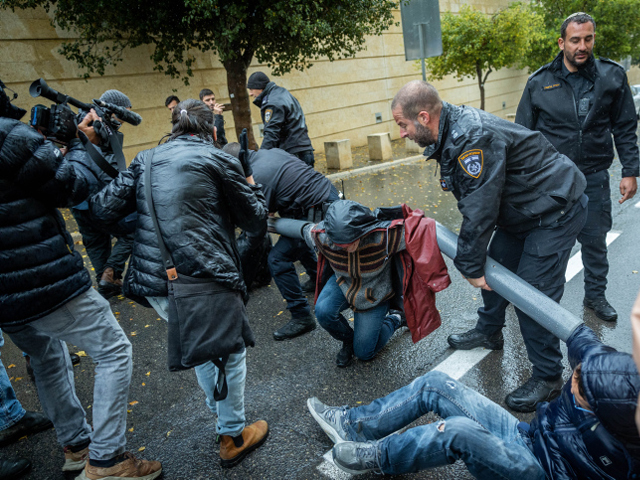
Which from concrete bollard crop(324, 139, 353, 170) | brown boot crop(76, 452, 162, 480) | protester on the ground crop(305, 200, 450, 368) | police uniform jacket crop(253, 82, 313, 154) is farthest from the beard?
concrete bollard crop(324, 139, 353, 170)

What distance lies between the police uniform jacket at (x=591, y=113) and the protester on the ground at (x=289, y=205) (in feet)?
6.21

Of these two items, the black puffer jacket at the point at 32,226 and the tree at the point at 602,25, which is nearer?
the black puffer jacket at the point at 32,226

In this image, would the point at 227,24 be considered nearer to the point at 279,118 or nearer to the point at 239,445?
the point at 279,118

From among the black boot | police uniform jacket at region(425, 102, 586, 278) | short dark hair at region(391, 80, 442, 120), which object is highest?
short dark hair at region(391, 80, 442, 120)

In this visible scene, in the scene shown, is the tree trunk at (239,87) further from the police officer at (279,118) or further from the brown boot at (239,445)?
the brown boot at (239,445)

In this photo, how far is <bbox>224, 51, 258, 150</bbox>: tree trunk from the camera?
9000mm

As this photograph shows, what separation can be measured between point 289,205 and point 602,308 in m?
2.67

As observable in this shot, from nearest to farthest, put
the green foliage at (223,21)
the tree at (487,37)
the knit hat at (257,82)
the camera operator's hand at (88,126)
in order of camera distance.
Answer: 1. the camera operator's hand at (88,126)
2. the knit hat at (257,82)
3. the green foliage at (223,21)
4. the tree at (487,37)

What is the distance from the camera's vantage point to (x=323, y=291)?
11.0 feet

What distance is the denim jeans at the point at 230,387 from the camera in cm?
246

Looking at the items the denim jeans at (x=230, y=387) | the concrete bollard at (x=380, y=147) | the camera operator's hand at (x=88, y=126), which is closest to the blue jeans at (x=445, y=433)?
the denim jeans at (x=230, y=387)

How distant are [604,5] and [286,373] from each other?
17575 mm

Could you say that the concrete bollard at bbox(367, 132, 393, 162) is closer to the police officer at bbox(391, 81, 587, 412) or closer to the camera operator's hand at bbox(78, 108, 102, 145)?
the police officer at bbox(391, 81, 587, 412)

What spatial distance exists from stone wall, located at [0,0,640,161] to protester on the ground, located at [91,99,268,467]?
28.0ft
